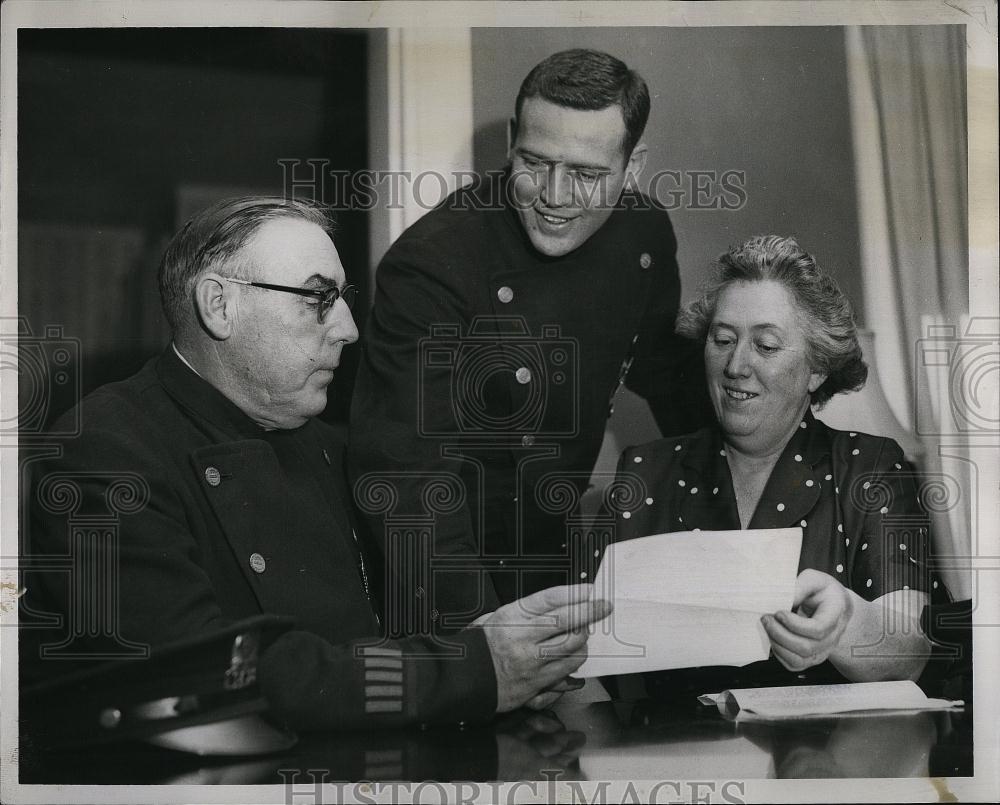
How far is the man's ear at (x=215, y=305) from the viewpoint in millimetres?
2902

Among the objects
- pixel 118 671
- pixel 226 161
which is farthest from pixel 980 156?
pixel 118 671

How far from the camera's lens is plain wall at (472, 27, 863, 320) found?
9.95ft

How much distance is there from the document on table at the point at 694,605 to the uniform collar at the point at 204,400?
1.05 meters

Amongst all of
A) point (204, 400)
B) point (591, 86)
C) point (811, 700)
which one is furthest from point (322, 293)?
point (811, 700)

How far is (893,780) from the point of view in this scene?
115 inches

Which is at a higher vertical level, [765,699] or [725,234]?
[725,234]

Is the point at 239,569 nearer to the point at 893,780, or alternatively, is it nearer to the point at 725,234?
the point at 725,234

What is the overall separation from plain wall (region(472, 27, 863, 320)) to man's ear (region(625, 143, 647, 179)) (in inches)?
0.8

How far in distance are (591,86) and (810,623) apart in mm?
1601

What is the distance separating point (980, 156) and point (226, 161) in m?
2.16

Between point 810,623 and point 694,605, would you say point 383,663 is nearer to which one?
point 694,605

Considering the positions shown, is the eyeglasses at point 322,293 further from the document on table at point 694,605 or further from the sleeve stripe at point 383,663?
the document on table at point 694,605

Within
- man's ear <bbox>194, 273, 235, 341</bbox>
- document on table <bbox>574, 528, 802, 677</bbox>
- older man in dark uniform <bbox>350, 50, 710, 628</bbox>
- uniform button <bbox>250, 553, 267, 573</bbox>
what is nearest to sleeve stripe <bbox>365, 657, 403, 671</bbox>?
older man in dark uniform <bbox>350, 50, 710, 628</bbox>

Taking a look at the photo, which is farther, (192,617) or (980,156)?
(980,156)
